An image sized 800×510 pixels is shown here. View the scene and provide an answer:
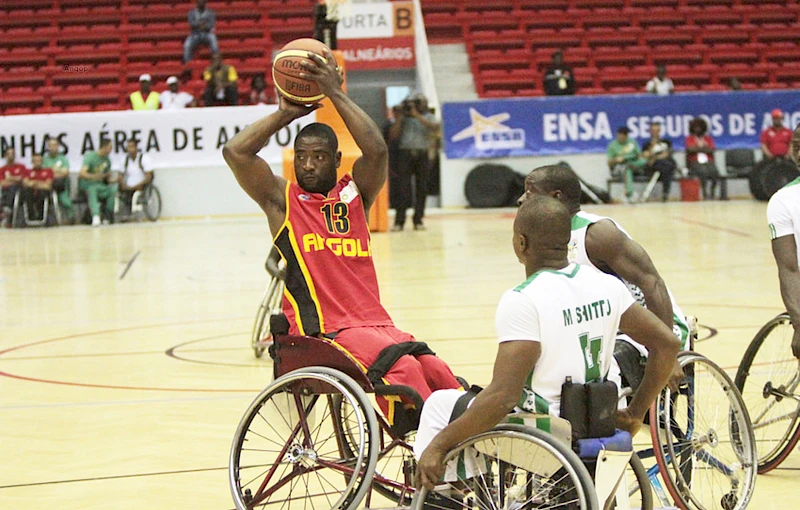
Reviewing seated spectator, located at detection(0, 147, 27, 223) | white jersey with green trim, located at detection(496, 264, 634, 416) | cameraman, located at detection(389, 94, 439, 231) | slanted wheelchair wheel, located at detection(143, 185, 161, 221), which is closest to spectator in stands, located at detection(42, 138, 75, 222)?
seated spectator, located at detection(0, 147, 27, 223)

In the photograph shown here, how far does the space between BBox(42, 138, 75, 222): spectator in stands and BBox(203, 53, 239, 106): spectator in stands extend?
→ 265cm

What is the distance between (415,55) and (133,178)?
21.3 ft

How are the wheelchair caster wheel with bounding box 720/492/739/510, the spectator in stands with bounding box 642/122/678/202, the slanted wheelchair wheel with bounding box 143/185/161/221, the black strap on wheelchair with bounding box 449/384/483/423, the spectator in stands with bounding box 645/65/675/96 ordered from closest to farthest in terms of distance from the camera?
1. the black strap on wheelchair with bounding box 449/384/483/423
2. the wheelchair caster wheel with bounding box 720/492/739/510
3. the slanted wheelchair wheel with bounding box 143/185/161/221
4. the spectator in stands with bounding box 642/122/678/202
5. the spectator in stands with bounding box 645/65/675/96

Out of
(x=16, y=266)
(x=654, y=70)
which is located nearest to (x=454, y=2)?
(x=654, y=70)

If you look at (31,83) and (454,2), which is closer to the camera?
(31,83)

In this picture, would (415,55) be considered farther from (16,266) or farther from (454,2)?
(16,266)

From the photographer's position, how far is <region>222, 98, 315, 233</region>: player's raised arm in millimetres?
4246

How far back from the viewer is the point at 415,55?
23.0 meters

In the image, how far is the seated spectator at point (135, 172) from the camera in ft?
62.2

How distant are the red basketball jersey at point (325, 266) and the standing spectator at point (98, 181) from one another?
49.0ft

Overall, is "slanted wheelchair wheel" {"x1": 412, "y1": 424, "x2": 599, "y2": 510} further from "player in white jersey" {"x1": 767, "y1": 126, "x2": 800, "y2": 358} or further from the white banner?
the white banner

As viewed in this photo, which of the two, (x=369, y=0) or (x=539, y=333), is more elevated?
(x=369, y=0)

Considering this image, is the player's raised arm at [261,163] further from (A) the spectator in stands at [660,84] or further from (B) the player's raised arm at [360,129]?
(A) the spectator in stands at [660,84]


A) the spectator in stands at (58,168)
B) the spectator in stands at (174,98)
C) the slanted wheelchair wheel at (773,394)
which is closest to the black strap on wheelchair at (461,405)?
the slanted wheelchair wheel at (773,394)
